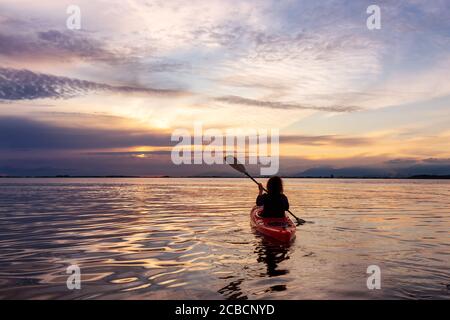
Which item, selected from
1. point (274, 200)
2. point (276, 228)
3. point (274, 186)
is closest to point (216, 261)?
point (276, 228)

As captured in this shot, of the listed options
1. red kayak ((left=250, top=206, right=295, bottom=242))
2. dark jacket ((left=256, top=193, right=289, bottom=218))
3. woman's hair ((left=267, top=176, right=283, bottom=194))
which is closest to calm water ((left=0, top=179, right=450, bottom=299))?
red kayak ((left=250, top=206, right=295, bottom=242))

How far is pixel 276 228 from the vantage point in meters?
14.0

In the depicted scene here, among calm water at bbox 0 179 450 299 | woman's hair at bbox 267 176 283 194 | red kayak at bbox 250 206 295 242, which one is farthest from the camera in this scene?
woman's hair at bbox 267 176 283 194

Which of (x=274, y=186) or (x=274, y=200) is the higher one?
(x=274, y=186)

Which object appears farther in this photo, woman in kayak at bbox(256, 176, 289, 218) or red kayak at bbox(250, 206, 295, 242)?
woman in kayak at bbox(256, 176, 289, 218)

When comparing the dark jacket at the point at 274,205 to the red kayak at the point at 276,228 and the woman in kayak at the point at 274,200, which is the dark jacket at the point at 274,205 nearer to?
the woman in kayak at the point at 274,200

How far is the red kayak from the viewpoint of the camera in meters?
13.5

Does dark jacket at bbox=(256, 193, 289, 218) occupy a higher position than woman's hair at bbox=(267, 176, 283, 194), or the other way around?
woman's hair at bbox=(267, 176, 283, 194)

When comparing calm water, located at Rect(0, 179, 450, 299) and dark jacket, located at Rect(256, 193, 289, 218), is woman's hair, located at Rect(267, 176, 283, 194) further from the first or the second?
calm water, located at Rect(0, 179, 450, 299)

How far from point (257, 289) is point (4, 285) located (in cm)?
556

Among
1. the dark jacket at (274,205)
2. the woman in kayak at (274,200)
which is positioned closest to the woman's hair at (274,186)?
the woman in kayak at (274,200)

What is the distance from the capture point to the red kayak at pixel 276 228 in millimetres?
13484

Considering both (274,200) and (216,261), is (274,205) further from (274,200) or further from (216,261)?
(216,261)
